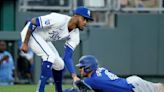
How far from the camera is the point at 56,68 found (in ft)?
34.2

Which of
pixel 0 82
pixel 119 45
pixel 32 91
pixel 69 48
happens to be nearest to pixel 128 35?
pixel 119 45

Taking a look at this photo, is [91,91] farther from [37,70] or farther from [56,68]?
[37,70]

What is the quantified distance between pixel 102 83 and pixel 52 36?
230 centimetres

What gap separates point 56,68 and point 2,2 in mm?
9004

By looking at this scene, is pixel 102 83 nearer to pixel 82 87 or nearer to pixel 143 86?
pixel 82 87

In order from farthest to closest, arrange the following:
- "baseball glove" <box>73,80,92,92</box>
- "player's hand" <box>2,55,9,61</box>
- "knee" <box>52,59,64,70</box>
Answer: "player's hand" <box>2,55,9,61</box> → "knee" <box>52,59,64,70</box> → "baseball glove" <box>73,80,92,92</box>

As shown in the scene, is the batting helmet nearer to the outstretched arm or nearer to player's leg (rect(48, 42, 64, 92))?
the outstretched arm

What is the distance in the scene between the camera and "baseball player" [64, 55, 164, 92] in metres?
8.15

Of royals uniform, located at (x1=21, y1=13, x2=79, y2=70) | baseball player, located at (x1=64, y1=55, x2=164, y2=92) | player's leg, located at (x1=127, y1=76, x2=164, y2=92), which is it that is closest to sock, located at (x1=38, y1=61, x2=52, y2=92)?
royals uniform, located at (x1=21, y1=13, x2=79, y2=70)

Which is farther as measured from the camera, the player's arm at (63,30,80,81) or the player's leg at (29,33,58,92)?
the player's arm at (63,30,80,81)

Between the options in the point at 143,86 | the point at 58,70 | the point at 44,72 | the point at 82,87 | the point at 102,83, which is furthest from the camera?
the point at 58,70

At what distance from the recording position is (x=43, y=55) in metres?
10.1

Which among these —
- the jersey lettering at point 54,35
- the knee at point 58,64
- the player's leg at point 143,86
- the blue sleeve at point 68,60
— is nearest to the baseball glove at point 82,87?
the player's leg at point 143,86

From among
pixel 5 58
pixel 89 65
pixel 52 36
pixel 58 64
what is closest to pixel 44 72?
pixel 58 64
